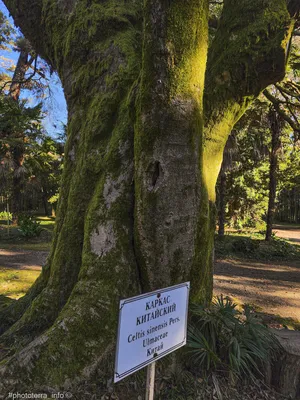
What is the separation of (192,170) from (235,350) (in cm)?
191

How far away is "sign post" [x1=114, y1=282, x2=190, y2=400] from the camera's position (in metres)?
1.92

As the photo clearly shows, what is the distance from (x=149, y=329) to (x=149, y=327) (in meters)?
0.01

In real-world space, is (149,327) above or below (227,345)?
above

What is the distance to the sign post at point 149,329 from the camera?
1.92 metres

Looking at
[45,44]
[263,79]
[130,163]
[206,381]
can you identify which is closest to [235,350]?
[206,381]

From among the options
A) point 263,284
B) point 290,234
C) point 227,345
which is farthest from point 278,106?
point 290,234

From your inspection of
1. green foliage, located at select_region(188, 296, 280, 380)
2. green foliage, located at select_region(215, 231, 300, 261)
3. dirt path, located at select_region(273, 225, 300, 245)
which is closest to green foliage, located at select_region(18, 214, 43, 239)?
green foliage, located at select_region(215, 231, 300, 261)

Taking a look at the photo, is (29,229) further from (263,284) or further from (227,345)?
(227,345)

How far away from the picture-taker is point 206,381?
2.96m

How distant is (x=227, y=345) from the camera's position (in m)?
3.26

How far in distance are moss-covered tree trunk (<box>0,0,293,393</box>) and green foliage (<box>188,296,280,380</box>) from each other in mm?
355

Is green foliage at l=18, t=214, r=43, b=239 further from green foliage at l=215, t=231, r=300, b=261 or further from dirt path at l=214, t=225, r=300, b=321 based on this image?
dirt path at l=214, t=225, r=300, b=321

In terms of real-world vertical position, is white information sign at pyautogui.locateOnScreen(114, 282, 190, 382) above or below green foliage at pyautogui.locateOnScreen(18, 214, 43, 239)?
above

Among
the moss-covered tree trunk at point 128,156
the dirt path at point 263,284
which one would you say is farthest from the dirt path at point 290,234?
the moss-covered tree trunk at point 128,156
